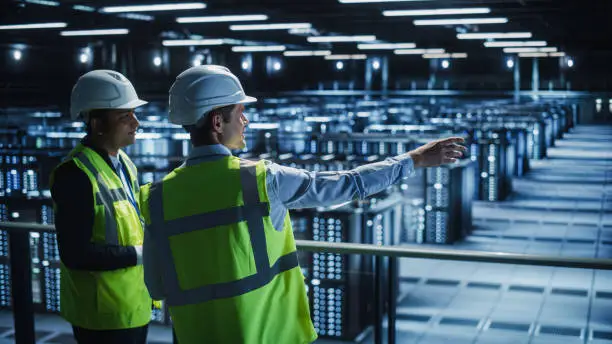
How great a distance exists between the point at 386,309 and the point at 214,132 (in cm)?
181

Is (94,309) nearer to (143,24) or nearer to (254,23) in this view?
(254,23)

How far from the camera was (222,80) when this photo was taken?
2.19 m

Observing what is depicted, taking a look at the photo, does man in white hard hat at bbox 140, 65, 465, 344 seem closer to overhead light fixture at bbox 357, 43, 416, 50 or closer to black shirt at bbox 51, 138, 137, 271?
black shirt at bbox 51, 138, 137, 271

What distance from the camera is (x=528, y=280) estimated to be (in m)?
10.9

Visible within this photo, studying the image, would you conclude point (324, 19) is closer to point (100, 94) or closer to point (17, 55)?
point (17, 55)

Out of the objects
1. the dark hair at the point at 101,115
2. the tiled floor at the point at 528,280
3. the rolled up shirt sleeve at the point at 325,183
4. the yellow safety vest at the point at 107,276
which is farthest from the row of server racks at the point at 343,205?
the rolled up shirt sleeve at the point at 325,183

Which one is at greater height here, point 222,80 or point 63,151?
point 222,80

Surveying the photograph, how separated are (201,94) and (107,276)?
842 mm

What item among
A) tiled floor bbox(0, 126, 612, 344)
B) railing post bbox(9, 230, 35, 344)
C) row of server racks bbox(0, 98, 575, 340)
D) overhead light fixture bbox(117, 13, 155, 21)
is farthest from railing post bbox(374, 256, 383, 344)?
overhead light fixture bbox(117, 13, 155, 21)

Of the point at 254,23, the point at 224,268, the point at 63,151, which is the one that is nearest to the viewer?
the point at 224,268

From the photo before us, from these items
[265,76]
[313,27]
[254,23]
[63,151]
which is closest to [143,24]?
[254,23]

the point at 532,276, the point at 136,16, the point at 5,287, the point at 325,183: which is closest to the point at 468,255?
the point at 325,183

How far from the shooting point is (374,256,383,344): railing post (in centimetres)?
350

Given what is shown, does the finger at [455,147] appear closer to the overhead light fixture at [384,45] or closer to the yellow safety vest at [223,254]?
the yellow safety vest at [223,254]
